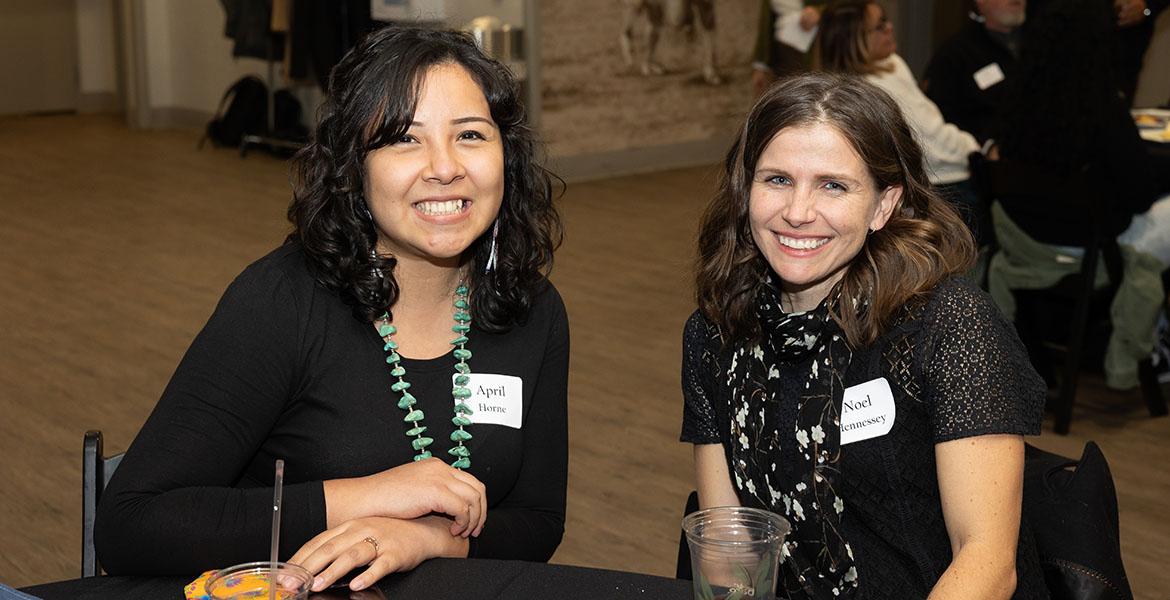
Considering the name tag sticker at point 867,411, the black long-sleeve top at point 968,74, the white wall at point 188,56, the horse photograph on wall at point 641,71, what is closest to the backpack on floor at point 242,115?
the white wall at point 188,56

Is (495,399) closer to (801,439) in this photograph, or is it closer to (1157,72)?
(801,439)

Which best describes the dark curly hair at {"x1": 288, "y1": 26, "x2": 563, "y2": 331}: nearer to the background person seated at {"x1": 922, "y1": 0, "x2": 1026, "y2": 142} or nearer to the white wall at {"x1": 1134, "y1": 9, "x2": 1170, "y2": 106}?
the background person seated at {"x1": 922, "y1": 0, "x2": 1026, "y2": 142}

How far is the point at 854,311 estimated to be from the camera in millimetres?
1725

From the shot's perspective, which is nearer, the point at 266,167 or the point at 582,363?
the point at 582,363

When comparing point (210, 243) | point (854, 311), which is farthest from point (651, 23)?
point (854, 311)

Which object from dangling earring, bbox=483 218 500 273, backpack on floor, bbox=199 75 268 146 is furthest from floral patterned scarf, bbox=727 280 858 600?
backpack on floor, bbox=199 75 268 146

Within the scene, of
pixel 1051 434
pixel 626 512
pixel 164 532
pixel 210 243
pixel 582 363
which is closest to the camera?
pixel 164 532

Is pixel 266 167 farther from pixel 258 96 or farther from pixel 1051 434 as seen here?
pixel 1051 434

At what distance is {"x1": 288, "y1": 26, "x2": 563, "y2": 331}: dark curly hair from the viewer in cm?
176

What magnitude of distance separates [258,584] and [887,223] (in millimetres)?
929

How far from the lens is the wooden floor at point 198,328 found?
342 centimetres

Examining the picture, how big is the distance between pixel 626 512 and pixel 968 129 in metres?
2.57

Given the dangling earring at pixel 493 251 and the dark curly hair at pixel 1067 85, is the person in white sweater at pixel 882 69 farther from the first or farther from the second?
the dangling earring at pixel 493 251

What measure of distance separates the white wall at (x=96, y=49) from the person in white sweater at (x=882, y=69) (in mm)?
7777
